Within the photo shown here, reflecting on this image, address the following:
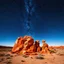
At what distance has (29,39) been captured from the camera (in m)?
37.2

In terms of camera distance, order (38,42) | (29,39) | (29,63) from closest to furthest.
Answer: (29,63) < (29,39) < (38,42)

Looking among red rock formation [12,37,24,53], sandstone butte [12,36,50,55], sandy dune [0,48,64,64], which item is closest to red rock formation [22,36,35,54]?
sandstone butte [12,36,50,55]

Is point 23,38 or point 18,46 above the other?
point 23,38

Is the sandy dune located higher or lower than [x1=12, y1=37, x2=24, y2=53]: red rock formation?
lower

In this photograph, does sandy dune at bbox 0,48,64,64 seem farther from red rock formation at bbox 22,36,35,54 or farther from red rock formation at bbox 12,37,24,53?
red rock formation at bbox 12,37,24,53

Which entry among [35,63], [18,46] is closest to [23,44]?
[18,46]

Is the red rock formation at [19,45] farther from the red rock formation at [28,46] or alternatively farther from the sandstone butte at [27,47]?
the red rock formation at [28,46]

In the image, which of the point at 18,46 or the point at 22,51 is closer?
the point at 22,51

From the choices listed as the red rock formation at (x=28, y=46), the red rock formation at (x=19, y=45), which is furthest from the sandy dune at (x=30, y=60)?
the red rock formation at (x=19, y=45)

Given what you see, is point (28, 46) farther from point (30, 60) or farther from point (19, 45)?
point (30, 60)

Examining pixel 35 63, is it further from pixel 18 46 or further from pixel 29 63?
pixel 18 46

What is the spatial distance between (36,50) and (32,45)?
9.53ft

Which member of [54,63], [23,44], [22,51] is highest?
[23,44]

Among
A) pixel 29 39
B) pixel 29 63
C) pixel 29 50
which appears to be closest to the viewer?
pixel 29 63
